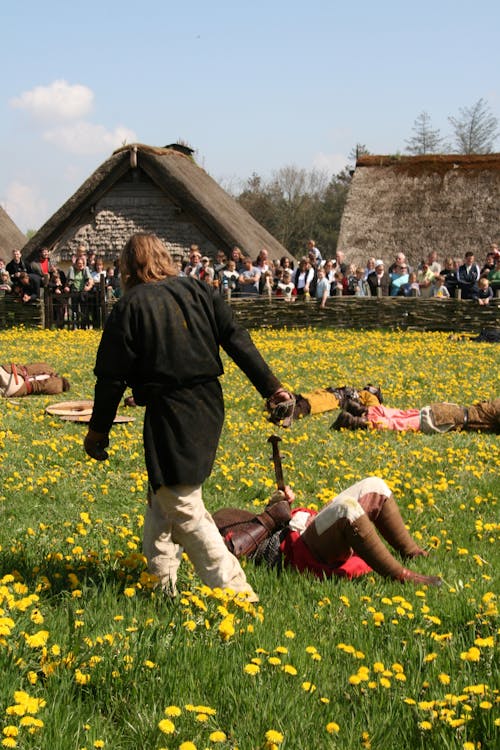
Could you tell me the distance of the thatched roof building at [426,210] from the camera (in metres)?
32.8

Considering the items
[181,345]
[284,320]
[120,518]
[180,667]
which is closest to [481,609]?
[180,667]

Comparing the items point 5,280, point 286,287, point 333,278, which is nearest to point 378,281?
point 333,278

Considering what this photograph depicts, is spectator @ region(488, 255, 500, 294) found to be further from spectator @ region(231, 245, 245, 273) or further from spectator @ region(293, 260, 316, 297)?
spectator @ region(231, 245, 245, 273)

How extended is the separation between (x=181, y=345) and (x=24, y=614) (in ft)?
4.35

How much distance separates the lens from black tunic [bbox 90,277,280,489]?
3.88 m

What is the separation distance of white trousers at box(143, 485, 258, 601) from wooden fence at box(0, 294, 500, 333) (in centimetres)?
1805

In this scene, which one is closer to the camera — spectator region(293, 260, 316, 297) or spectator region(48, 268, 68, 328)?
spectator region(293, 260, 316, 297)

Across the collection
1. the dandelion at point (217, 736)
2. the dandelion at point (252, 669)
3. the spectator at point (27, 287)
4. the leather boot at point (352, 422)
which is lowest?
the leather boot at point (352, 422)

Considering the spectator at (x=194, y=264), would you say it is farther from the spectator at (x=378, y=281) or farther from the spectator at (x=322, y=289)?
the spectator at (x=378, y=281)

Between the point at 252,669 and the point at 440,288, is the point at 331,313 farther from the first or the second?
the point at 252,669

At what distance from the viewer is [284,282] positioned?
76.4ft

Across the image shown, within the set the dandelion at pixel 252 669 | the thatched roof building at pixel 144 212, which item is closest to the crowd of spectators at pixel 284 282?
the thatched roof building at pixel 144 212

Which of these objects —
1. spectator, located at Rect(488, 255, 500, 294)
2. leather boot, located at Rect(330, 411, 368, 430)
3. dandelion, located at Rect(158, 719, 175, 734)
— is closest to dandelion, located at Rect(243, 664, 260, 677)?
dandelion, located at Rect(158, 719, 175, 734)

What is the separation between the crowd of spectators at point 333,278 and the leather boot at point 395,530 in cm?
1764
